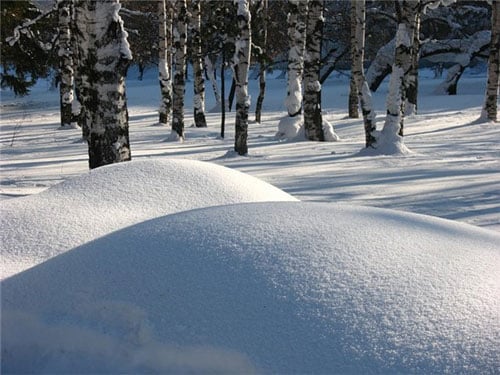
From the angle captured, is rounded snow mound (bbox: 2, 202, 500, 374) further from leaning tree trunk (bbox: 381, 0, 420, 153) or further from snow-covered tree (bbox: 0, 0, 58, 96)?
snow-covered tree (bbox: 0, 0, 58, 96)

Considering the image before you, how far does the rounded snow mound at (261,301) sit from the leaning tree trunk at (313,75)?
8888 mm

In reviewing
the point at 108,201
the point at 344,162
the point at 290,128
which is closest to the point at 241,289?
the point at 108,201

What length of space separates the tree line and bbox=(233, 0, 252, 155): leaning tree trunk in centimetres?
2

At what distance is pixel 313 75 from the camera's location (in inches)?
446

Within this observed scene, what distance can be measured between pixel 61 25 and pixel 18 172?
872cm

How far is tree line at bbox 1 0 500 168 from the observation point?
19.0 feet

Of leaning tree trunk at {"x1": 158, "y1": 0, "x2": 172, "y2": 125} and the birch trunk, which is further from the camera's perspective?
leaning tree trunk at {"x1": 158, "y1": 0, "x2": 172, "y2": 125}

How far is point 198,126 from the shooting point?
625 inches

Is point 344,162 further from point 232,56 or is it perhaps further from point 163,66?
point 163,66

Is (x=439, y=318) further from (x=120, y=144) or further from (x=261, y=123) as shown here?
(x=261, y=123)

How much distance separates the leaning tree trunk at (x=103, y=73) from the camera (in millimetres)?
5684

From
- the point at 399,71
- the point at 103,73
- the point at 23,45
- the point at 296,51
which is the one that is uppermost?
the point at 23,45

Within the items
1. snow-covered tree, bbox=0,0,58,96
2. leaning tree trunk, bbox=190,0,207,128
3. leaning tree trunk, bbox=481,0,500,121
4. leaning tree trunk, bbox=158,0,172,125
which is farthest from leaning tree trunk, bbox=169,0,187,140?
snow-covered tree, bbox=0,0,58,96

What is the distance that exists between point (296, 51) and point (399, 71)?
331cm
